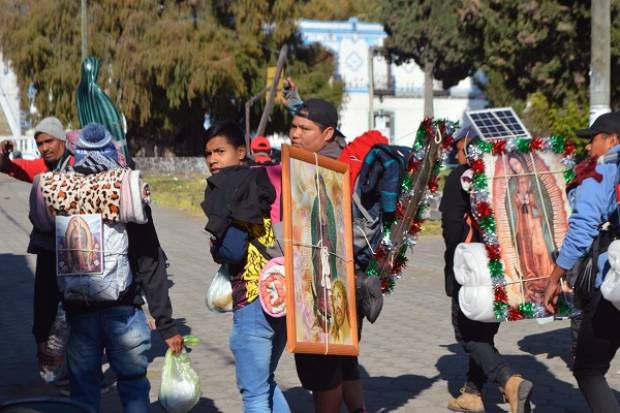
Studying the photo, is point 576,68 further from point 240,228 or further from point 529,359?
point 240,228

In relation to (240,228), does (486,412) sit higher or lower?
lower

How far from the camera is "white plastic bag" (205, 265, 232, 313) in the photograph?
4973mm

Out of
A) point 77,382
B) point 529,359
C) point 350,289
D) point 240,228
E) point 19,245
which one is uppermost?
point 240,228

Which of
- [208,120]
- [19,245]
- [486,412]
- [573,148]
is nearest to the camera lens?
[573,148]

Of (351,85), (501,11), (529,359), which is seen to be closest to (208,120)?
(351,85)

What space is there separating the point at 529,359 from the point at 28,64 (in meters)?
38.2

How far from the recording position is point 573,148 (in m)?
6.16

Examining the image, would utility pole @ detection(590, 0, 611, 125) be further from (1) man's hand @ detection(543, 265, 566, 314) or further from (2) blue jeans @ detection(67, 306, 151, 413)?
(2) blue jeans @ detection(67, 306, 151, 413)

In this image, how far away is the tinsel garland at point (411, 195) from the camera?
5438mm

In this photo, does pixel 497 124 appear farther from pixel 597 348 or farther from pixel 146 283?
pixel 146 283

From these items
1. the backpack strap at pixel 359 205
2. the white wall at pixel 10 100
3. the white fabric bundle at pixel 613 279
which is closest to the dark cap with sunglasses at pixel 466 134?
the backpack strap at pixel 359 205

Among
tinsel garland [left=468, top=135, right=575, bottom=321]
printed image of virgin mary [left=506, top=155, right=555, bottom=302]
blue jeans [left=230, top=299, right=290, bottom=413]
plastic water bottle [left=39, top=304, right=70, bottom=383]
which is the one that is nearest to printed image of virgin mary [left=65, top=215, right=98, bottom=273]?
blue jeans [left=230, top=299, right=290, bottom=413]

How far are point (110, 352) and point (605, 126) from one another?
2.53 metres

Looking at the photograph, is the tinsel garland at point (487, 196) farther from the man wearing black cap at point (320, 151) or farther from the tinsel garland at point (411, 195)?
the man wearing black cap at point (320, 151)
